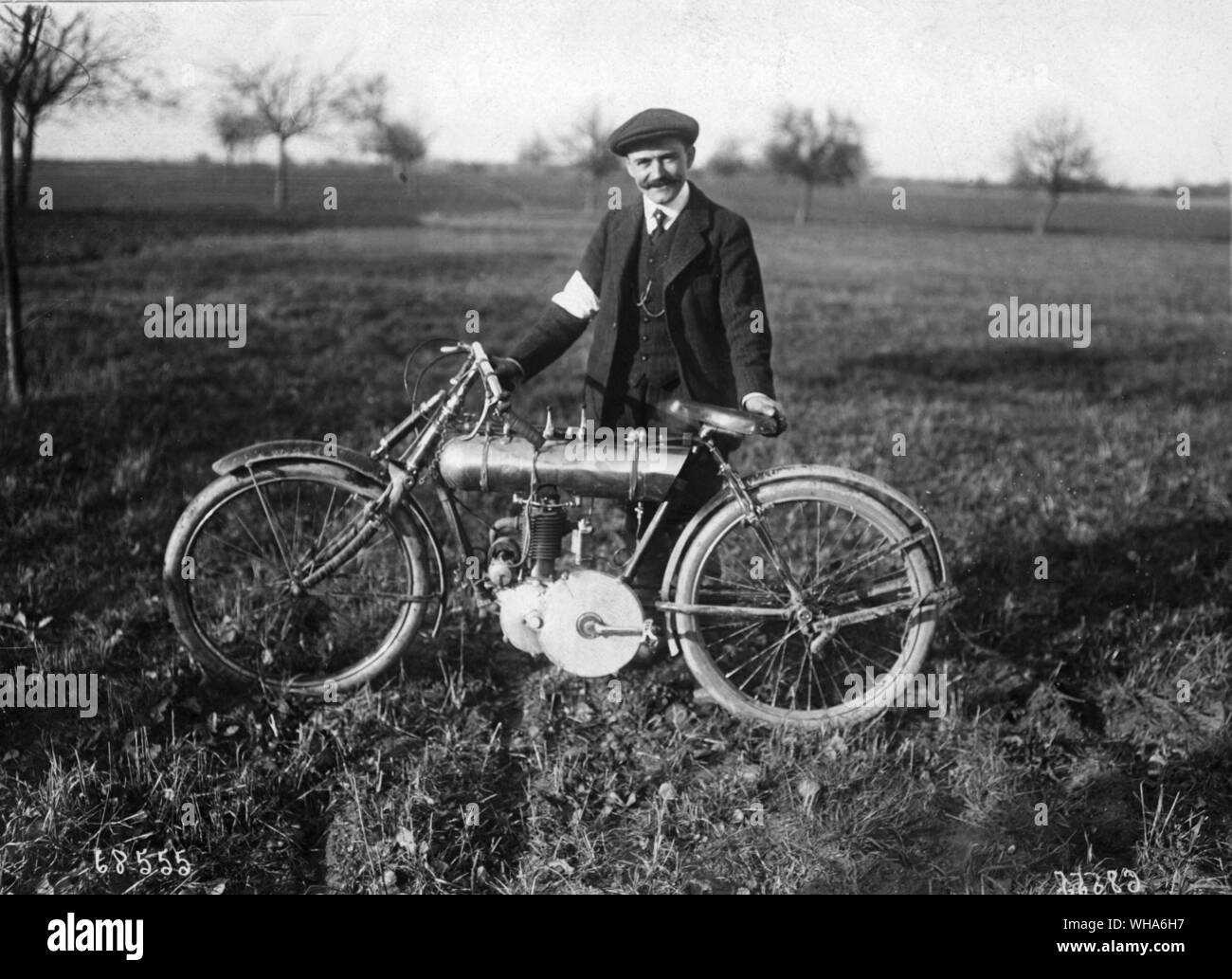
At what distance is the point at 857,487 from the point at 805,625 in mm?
577

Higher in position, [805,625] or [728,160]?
[728,160]

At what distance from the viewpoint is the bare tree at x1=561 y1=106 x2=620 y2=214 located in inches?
195

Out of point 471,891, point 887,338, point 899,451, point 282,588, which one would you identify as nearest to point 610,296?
point 282,588

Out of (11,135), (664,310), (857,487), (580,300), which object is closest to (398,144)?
(11,135)

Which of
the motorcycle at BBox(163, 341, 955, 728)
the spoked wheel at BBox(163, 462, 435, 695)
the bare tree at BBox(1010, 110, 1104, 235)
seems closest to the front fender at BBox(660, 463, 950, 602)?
the motorcycle at BBox(163, 341, 955, 728)

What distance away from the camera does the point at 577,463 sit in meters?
3.84

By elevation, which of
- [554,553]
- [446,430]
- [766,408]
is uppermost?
[766,408]

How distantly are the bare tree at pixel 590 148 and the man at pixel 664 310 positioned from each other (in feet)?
1.84

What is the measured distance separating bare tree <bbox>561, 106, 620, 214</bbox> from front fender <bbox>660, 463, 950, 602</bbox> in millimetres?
1649

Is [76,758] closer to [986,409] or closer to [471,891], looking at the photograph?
[471,891]

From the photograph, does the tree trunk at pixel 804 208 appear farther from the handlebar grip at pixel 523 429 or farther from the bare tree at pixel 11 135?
the handlebar grip at pixel 523 429

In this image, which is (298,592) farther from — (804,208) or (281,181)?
(804,208)

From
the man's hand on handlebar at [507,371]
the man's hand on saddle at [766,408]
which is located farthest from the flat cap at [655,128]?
the man's hand on saddle at [766,408]

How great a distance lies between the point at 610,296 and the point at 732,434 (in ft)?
2.56
